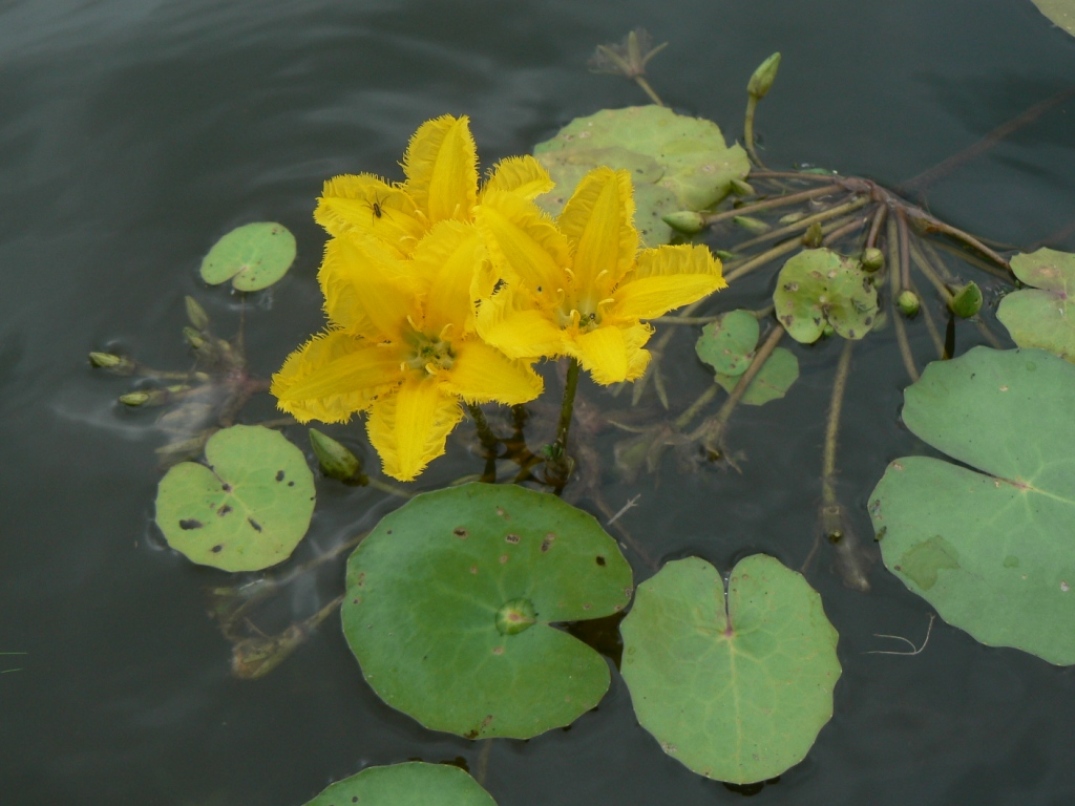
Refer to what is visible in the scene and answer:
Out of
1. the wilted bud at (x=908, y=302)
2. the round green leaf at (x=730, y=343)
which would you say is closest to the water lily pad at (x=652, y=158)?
the round green leaf at (x=730, y=343)

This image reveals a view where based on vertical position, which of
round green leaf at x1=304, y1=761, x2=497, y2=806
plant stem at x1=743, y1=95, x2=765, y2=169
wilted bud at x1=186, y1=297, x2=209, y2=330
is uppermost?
plant stem at x1=743, y1=95, x2=765, y2=169

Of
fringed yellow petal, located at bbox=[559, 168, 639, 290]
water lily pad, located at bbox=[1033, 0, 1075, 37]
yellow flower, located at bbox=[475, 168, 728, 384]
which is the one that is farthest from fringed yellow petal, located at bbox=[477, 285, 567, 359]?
water lily pad, located at bbox=[1033, 0, 1075, 37]

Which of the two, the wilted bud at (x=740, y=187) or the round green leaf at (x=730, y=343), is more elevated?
the wilted bud at (x=740, y=187)

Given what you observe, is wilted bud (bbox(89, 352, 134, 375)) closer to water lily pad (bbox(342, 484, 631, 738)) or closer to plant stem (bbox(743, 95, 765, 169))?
water lily pad (bbox(342, 484, 631, 738))

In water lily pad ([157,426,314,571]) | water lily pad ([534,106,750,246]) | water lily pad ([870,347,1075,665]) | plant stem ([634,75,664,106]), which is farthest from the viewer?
plant stem ([634,75,664,106])

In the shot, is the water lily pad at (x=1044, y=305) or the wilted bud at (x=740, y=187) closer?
the water lily pad at (x=1044, y=305)

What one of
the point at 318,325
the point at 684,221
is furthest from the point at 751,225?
the point at 318,325

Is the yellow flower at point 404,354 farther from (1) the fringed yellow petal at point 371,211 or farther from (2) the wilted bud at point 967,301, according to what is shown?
(2) the wilted bud at point 967,301
